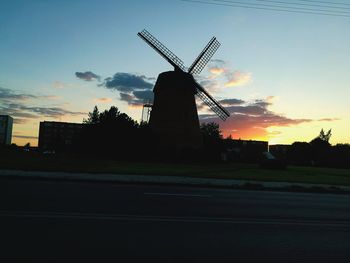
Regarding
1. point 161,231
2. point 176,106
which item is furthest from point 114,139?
point 161,231

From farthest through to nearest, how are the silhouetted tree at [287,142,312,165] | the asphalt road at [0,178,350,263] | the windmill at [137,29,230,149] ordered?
the silhouetted tree at [287,142,312,165] < the windmill at [137,29,230,149] < the asphalt road at [0,178,350,263]

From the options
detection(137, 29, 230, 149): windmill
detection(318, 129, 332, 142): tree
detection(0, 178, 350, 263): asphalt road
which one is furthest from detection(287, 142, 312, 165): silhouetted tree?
detection(0, 178, 350, 263): asphalt road

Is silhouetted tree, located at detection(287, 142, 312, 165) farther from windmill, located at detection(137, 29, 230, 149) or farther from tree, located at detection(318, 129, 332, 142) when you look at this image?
windmill, located at detection(137, 29, 230, 149)

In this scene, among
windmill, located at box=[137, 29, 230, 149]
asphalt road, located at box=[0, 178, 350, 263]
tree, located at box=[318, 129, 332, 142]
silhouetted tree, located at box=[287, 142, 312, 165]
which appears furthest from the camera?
tree, located at box=[318, 129, 332, 142]

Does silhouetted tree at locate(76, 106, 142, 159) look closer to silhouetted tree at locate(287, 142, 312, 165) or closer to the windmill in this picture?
the windmill

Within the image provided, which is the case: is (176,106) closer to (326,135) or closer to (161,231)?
(161,231)

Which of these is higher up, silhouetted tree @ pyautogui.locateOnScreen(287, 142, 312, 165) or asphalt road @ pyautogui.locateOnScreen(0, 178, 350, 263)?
silhouetted tree @ pyautogui.locateOnScreen(287, 142, 312, 165)

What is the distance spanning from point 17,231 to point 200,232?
9.90 ft

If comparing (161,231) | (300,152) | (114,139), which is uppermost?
(300,152)

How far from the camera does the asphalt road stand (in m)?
5.73

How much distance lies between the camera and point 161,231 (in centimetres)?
722

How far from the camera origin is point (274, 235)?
7391 millimetres

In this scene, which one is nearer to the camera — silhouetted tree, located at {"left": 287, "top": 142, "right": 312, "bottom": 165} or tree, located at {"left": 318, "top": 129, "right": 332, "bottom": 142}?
silhouetted tree, located at {"left": 287, "top": 142, "right": 312, "bottom": 165}

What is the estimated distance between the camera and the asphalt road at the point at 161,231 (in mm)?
5734
